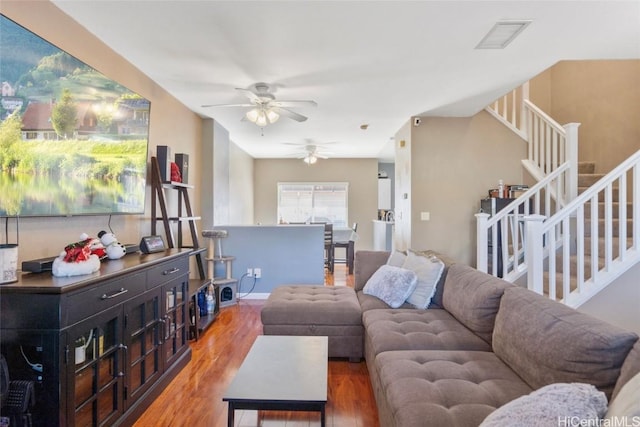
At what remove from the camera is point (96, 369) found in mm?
1813

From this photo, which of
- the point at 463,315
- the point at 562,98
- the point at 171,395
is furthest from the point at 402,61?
the point at 562,98

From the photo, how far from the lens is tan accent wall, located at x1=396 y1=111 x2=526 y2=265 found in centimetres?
488

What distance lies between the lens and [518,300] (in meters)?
1.87

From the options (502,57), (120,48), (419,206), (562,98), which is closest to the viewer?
(120,48)

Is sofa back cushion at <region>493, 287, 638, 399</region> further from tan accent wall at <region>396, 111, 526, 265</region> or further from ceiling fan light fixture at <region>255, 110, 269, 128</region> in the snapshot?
tan accent wall at <region>396, 111, 526, 265</region>

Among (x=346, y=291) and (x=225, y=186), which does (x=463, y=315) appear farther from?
(x=225, y=186)

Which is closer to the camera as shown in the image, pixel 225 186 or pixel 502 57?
pixel 502 57

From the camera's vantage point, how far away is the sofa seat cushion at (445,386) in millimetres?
1384

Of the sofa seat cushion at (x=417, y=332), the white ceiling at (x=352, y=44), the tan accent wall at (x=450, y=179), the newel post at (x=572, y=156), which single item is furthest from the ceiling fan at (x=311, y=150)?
the sofa seat cushion at (x=417, y=332)

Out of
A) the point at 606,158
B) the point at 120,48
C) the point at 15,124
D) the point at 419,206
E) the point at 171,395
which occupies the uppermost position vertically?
the point at 120,48

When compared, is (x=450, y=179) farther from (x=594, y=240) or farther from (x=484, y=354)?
(x=484, y=354)

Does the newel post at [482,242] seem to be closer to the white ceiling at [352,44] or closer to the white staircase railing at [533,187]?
the white staircase railing at [533,187]

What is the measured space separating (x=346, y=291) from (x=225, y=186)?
9.60 feet

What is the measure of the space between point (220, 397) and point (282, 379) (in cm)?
91
